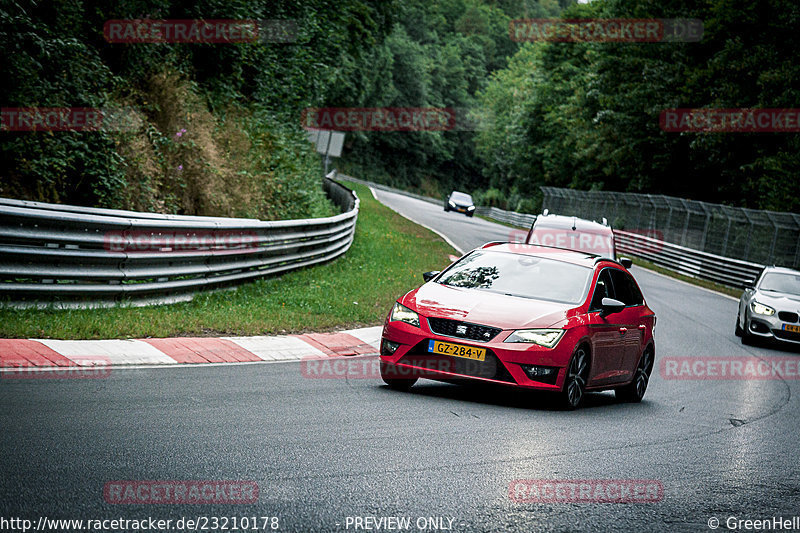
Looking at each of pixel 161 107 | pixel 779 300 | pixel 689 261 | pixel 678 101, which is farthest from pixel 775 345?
pixel 678 101

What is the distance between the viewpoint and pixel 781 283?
60.8 feet

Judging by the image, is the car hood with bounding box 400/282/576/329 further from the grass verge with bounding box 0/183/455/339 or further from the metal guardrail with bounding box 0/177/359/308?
the metal guardrail with bounding box 0/177/359/308

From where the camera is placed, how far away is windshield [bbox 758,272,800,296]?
18.3m

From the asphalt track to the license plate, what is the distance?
450 mm

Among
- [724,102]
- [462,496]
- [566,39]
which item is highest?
[566,39]

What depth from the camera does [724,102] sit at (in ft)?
125

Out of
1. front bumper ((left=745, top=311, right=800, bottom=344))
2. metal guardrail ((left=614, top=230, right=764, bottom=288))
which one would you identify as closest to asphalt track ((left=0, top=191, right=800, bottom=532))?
front bumper ((left=745, top=311, right=800, bottom=344))

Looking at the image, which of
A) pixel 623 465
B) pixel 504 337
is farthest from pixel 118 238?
pixel 623 465

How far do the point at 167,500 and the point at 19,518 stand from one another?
0.72m

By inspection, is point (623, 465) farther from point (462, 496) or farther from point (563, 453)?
point (462, 496)

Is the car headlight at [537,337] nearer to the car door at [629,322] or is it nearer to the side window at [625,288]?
the car door at [629,322]

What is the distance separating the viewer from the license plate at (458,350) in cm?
830

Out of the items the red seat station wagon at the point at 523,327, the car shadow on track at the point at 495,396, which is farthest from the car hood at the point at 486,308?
the car shadow on track at the point at 495,396

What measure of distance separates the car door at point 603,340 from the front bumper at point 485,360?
684mm
